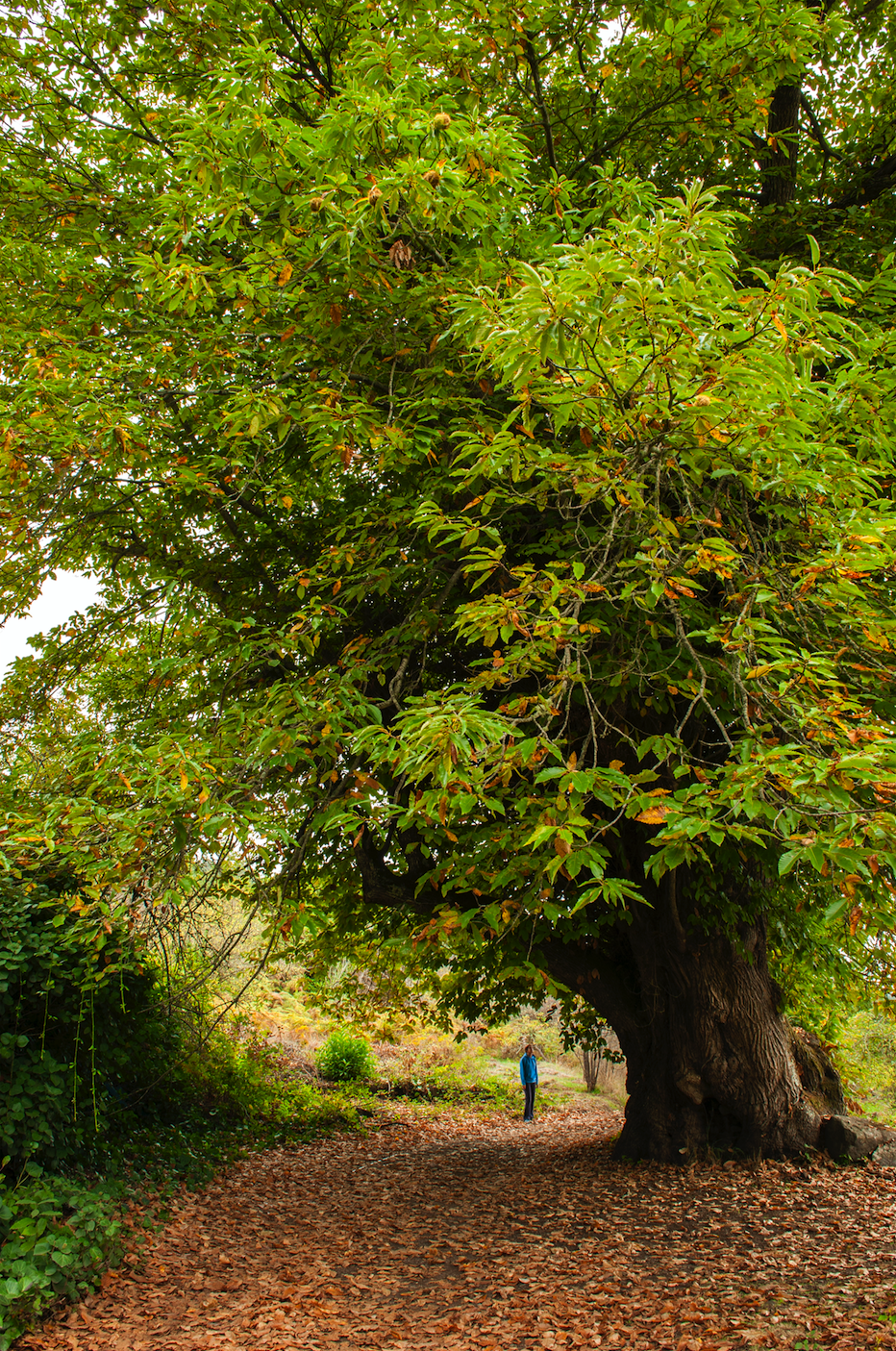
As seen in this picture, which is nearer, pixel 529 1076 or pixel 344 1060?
pixel 529 1076

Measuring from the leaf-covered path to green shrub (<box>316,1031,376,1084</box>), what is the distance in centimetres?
619

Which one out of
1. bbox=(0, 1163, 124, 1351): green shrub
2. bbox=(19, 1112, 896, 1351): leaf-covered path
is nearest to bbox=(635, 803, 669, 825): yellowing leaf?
bbox=(19, 1112, 896, 1351): leaf-covered path

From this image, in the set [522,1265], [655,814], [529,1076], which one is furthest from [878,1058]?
[655,814]

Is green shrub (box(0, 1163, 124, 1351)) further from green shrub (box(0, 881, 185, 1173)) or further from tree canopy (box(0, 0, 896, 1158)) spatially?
tree canopy (box(0, 0, 896, 1158))

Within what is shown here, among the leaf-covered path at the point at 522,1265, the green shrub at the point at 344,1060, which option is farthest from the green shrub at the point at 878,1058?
the green shrub at the point at 344,1060

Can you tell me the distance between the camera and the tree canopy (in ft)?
10.4

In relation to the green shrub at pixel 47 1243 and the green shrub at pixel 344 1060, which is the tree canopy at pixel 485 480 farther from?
the green shrub at pixel 344 1060

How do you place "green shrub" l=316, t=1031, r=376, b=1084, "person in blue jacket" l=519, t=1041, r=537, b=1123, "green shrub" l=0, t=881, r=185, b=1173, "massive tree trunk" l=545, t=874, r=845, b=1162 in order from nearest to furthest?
"green shrub" l=0, t=881, r=185, b=1173, "massive tree trunk" l=545, t=874, r=845, b=1162, "person in blue jacket" l=519, t=1041, r=537, b=1123, "green shrub" l=316, t=1031, r=376, b=1084

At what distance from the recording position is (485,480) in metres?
4.89

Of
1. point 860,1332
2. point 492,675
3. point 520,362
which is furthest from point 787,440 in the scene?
point 860,1332

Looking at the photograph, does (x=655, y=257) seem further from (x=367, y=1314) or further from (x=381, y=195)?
(x=367, y=1314)

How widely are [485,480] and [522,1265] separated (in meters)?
5.13

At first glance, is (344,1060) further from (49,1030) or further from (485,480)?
(485,480)

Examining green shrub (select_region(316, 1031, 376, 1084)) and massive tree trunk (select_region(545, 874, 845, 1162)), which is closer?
massive tree trunk (select_region(545, 874, 845, 1162))
